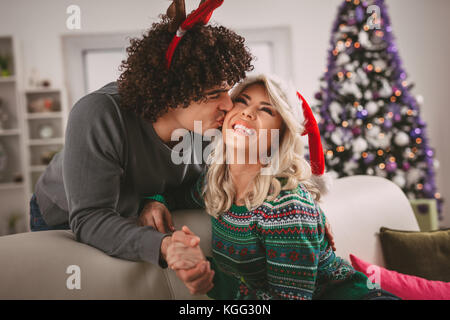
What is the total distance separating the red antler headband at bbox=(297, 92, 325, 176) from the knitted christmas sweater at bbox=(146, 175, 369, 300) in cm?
11

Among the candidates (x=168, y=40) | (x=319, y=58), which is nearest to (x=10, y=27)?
(x=319, y=58)

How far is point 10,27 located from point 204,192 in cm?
371

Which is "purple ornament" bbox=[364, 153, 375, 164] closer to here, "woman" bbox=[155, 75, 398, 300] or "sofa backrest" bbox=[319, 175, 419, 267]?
"sofa backrest" bbox=[319, 175, 419, 267]

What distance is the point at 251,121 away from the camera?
101 centimetres

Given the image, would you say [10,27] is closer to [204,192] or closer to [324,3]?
[324,3]

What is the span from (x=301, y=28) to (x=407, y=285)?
3.31m

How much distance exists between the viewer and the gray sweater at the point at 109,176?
863mm

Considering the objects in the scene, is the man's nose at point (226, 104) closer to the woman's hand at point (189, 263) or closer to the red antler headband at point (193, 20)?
the red antler headband at point (193, 20)

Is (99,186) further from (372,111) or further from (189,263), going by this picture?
(372,111)

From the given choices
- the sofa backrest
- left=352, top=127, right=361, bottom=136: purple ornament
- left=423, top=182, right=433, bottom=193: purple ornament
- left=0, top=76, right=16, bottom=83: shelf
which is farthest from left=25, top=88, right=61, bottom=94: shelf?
left=423, top=182, right=433, bottom=193: purple ornament

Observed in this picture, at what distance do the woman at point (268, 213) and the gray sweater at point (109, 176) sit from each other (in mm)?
202

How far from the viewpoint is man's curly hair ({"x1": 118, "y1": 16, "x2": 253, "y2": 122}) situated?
958 millimetres

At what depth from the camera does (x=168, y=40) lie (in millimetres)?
979

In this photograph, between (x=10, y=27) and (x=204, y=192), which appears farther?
(x=10, y=27)
